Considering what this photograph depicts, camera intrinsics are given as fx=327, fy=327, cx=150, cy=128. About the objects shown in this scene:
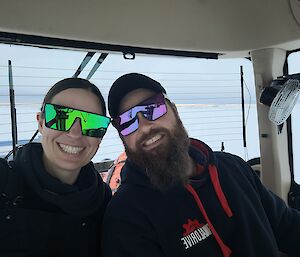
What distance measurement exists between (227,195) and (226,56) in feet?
5.33

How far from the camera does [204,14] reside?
8.75ft

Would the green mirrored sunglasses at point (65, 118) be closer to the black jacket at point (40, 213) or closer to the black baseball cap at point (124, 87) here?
the black jacket at point (40, 213)

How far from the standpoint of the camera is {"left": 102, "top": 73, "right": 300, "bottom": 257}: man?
5.01ft

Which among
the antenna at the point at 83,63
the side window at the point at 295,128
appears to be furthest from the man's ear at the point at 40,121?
the side window at the point at 295,128

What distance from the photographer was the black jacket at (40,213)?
4.25 feet

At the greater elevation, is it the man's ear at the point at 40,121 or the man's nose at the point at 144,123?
the man's ear at the point at 40,121

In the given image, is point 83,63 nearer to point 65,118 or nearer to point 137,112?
point 137,112

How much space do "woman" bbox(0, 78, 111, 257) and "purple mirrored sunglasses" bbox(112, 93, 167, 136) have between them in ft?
0.48

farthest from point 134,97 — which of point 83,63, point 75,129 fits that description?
point 83,63

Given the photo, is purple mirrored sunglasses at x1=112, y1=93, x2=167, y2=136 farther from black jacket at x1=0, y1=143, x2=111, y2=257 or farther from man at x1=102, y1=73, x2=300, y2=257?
black jacket at x1=0, y1=143, x2=111, y2=257

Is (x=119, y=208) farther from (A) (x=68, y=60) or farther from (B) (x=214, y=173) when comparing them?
(A) (x=68, y=60)

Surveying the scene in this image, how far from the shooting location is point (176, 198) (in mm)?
1632

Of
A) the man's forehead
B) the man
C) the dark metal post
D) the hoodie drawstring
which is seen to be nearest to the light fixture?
the man

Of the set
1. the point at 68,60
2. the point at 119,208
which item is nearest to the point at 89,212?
the point at 119,208
